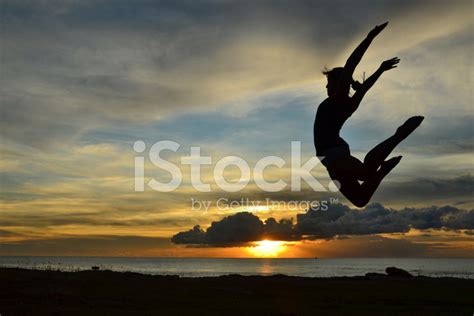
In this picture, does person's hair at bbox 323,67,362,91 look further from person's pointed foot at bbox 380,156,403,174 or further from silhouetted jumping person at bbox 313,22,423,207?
person's pointed foot at bbox 380,156,403,174

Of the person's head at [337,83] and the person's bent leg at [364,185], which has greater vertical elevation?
the person's head at [337,83]

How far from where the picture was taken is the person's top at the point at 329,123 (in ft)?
23.7

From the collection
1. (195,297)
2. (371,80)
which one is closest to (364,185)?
(371,80)

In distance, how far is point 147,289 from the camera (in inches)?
1373

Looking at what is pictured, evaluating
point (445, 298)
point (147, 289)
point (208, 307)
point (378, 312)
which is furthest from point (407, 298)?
point (147, 289)

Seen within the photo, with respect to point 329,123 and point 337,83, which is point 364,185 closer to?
point 329,123

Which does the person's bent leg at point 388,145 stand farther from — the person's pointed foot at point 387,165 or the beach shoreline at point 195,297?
the beach shoreline at point 195,297

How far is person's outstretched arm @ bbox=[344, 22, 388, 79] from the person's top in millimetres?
652

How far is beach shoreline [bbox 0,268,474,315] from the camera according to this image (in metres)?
26.8

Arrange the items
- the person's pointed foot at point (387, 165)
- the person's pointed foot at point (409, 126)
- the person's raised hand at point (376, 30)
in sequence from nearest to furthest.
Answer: the person's raised hand at point (376, 30), the person's pointed foot at point (409, 126), the person's pointed foot at point (387, 165)

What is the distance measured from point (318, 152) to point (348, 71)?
1.45m

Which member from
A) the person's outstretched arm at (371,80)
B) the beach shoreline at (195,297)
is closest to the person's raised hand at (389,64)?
the person's outstretched arm at (371,80)

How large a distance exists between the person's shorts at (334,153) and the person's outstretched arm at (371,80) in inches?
24.0

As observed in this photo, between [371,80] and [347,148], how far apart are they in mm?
1105
